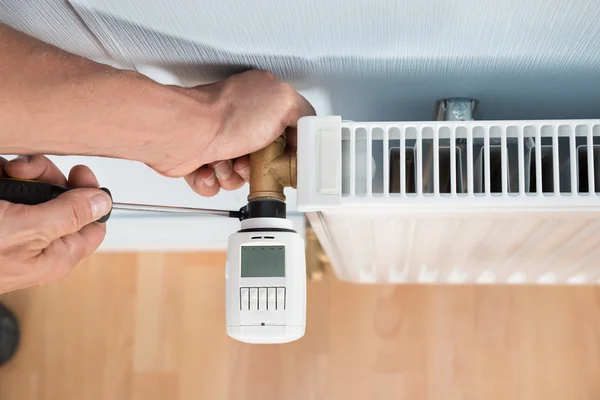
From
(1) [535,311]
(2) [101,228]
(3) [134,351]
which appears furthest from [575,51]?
(3) [134,351]

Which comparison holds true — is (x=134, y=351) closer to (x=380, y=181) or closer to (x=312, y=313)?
(x=312, y=313)

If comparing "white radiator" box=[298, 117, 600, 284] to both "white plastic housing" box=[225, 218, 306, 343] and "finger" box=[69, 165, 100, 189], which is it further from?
"finger" box=[69, 165, 100, 189]

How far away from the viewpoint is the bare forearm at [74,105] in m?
0.54

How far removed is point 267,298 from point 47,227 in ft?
0.71

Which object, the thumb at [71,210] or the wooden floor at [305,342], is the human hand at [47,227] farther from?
the wooden floor at [305,342]

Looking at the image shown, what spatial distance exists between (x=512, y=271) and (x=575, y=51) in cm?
45

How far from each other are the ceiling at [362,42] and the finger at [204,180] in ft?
0.38

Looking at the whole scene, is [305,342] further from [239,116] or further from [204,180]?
[239,116]

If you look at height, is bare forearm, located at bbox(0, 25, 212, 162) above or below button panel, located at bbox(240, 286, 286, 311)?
above

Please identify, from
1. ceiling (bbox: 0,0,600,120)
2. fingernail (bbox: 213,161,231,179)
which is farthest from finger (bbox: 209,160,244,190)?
ceiling (bbox: 0,0,600,120)

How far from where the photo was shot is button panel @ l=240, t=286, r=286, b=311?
0.69 meters

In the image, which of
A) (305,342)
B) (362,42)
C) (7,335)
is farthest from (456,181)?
(7,335)

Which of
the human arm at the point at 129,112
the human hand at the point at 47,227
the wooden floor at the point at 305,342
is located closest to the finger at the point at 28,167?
the human hand at the point at 47,227

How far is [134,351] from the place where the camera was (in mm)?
1404
